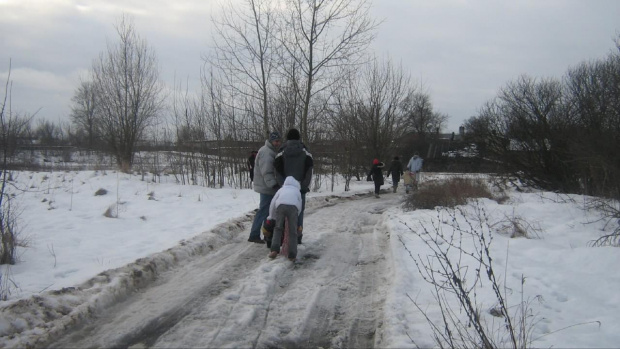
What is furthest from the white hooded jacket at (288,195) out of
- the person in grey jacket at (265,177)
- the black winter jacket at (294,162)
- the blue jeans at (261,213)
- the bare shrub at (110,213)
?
the bare shrub at (110,213)

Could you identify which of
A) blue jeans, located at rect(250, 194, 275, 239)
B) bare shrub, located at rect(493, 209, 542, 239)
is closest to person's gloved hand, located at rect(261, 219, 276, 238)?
blue jeans, located at rect(250, 194, 275, 239)

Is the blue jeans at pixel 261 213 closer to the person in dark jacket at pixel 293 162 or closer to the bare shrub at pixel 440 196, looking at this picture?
the person in dark jacket at pixel 293 162

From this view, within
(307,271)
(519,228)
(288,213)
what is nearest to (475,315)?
(307,271)

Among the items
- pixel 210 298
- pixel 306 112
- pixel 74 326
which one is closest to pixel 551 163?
pixel 306 112

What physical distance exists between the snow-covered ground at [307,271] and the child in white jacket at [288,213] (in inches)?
12.4

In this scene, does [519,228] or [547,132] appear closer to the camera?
[519,228]

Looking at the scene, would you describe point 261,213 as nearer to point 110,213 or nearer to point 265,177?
point 265,177

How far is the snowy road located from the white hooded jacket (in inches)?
32.6

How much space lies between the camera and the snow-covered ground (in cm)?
354

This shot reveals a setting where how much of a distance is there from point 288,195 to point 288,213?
283 millimetres

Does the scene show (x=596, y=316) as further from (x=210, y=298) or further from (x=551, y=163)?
(x=551, y=163)

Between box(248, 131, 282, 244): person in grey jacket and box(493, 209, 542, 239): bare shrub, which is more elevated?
box(248, 131, 282, 244): person in grey jacket

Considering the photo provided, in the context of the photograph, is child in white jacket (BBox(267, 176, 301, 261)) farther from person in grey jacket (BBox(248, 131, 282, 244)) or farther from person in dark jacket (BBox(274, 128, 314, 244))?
person in grey jacket (BBox(248, 131, 282, 244))

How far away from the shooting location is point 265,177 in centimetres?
684
